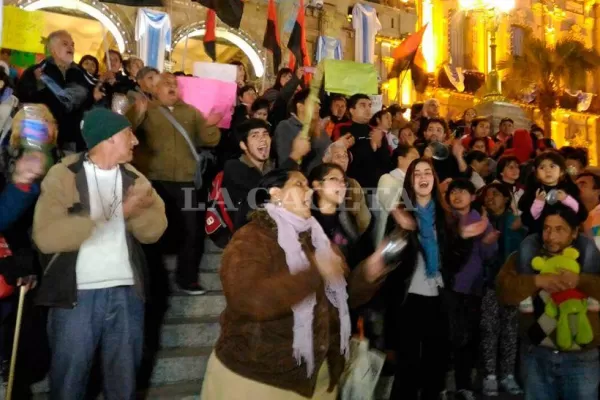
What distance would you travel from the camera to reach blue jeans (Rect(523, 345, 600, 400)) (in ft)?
12.2

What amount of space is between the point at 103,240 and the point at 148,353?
4.70 ft

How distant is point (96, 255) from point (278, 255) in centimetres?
115

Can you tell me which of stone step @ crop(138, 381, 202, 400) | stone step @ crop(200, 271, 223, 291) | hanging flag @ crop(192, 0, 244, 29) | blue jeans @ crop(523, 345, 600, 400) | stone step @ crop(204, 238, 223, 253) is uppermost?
hanging flag @ crop(192, 0, 244, 29)

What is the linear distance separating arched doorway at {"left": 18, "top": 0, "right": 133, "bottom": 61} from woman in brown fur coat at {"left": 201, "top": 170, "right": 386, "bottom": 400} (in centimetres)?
1270

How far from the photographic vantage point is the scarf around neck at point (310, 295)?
293cm

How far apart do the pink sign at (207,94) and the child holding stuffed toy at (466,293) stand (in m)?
2.59

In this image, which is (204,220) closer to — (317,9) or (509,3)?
(509,3)

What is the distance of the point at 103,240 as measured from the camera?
11.6ft

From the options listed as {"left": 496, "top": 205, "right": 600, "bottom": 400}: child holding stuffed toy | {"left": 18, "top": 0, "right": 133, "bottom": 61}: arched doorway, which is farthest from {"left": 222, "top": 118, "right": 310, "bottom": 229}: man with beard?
{"left": 18, "top": 0, "right": 133, "bottom": 61}: arched doorway

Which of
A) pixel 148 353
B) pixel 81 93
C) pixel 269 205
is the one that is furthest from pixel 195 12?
pixel 269 205

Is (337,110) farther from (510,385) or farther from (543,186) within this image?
(510,385)

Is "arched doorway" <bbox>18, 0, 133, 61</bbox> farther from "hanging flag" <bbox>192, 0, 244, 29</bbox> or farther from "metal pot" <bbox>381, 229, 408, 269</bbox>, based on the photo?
"metal pot" <bbox>381, 229, 408, 269</bbox>

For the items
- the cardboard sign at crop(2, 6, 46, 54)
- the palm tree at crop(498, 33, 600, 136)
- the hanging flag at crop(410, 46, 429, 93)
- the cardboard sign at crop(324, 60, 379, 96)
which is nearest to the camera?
the cardboard sign at crop(2, 6, 46, 54)

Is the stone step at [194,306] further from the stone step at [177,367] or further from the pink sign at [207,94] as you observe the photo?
the pink sign at [207,94]
